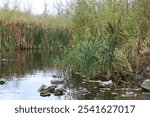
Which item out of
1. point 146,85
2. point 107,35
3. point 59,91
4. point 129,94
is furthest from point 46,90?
point 107,35

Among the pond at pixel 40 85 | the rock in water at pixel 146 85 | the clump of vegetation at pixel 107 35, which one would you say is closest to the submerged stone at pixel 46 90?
the pond at pixel 40 85

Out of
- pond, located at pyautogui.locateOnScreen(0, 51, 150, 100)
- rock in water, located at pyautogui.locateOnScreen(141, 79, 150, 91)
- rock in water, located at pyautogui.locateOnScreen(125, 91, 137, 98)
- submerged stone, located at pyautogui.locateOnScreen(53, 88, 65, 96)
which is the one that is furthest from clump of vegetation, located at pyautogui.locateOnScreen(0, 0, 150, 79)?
rock in water, located at pyautogui.locateOnScreen(125, 91, 137, 98)

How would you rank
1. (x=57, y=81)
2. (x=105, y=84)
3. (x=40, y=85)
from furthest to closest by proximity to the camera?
(x=57, y=81), (x=40, y=85), (x=105, y=84)

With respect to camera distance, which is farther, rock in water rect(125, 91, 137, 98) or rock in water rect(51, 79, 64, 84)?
rock in water rect(51, 79, 64, 84)

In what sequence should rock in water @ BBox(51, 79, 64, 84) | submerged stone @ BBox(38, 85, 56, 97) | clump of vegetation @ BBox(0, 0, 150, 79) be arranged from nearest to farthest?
1. submerged stone @ BBox(38, 85, 56, 97)
2. clump of vegetation @ BBox(0, 0, 150, 79)
3. rock in water @ BBox(51, 79, 64, 84)

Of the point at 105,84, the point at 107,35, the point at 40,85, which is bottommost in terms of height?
the point at 40,85

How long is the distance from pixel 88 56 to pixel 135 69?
4.45 ft

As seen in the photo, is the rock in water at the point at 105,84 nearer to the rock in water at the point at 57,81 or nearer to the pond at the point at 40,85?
the pond at the point at 40,85

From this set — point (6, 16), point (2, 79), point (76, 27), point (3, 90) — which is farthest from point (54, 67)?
point (6, 16)

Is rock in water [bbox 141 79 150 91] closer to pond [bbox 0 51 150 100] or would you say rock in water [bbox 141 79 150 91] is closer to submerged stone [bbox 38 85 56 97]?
pond [bbox 0 51 150 100]

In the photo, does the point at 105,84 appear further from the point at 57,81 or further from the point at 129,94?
the point at 57,81

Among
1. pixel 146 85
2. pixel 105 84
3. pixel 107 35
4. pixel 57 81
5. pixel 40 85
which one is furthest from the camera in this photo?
pixel 107 35

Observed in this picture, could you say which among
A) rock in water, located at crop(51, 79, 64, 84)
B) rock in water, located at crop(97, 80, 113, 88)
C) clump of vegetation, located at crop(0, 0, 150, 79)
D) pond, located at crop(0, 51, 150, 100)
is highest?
clump of vegetation, located at crop(0, 0, 150, 79)

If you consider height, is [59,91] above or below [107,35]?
below
